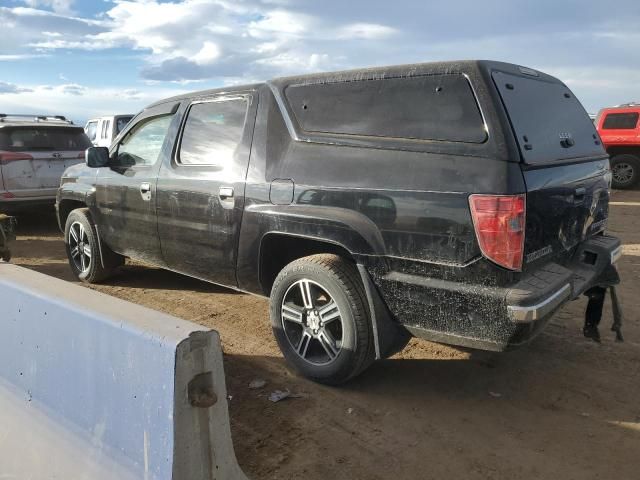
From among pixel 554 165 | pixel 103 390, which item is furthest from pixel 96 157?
pixel 554 165

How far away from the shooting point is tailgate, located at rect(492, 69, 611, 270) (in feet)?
9.28

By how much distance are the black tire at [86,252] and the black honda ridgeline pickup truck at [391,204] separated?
143cm

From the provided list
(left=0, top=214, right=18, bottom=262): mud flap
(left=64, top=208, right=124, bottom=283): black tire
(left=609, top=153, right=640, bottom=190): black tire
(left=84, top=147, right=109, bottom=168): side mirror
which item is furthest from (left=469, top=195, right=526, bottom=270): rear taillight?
(left=609, top=153, right=640, bottom=190): black tire

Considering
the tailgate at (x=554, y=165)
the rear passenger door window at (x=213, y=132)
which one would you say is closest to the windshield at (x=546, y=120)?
Result: the tailgate at (x=554, y=165)

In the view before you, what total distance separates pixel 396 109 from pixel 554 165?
0.94m

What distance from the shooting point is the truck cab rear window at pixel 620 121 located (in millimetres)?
13969

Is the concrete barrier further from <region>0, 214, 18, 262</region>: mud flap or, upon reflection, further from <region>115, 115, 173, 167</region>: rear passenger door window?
<region>0, 214, 18, 262</region>: mud flap

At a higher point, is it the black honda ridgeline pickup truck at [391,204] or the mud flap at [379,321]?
the black honda ridgeline pickup truck at [391,204]

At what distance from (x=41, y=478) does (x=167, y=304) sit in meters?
2.90

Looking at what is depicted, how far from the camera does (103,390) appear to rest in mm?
2162

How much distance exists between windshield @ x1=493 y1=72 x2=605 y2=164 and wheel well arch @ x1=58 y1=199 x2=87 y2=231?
4711 mm

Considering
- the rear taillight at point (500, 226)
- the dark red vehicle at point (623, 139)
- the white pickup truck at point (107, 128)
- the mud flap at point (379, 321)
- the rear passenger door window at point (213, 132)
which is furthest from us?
the white pickup truck at point (107, 128)

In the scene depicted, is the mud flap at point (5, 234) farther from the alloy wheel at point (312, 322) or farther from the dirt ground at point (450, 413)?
the alloy wheel at point (312, 322)

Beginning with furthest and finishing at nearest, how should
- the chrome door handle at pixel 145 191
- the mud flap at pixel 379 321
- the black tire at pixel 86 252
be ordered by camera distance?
the black tire at pixel 86 252
the chrome door handle at pixel 145 191
the mud flap at pixel 379 321
